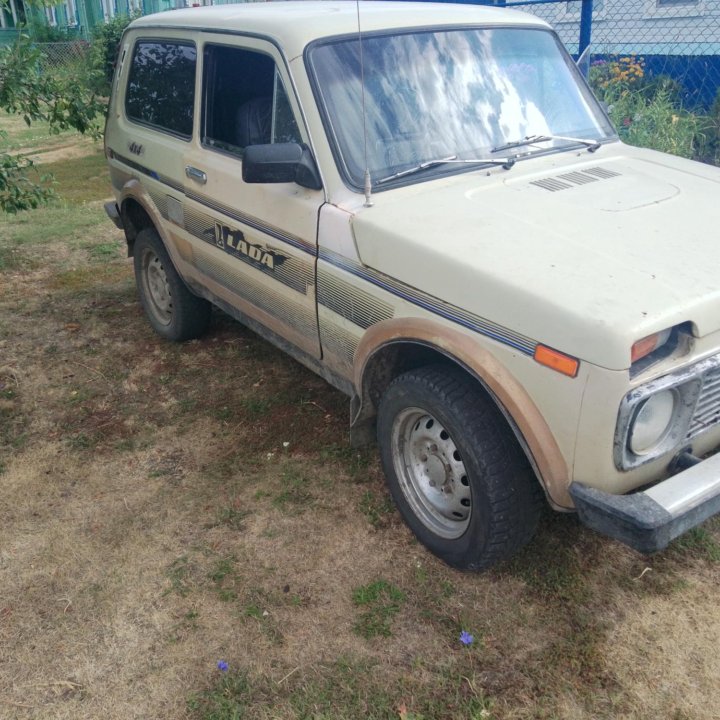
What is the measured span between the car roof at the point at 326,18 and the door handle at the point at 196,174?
73 cm

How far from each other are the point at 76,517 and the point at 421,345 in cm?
193

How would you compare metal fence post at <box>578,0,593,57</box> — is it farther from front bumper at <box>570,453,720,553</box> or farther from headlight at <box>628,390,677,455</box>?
front bumper at <box>570,453,720,553</box>

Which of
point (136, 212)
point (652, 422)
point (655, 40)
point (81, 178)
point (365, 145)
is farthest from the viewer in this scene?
point (81, 178)

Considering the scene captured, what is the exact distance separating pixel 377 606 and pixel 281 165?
6.08 ft

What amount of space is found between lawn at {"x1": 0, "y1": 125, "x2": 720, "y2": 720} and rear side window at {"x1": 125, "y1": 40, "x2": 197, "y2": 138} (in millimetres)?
1684

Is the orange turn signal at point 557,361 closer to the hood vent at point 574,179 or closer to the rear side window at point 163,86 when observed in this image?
the hood vent at point 574,179

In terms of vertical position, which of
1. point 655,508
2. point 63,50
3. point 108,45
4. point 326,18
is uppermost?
point 326,18

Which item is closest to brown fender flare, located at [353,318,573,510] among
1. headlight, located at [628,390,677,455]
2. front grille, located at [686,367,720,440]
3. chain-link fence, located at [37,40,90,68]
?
headlight, located at [628,390,677,455]

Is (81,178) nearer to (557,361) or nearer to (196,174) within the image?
(196,174)

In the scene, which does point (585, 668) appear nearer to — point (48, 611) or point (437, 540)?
→ point (437, 540)

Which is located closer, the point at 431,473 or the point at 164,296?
the point at 431,473

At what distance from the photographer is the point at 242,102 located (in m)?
3.78

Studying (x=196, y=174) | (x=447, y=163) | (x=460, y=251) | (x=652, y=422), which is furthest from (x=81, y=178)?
Answer: (x=652, y=422)

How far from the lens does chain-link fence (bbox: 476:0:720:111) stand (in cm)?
826
